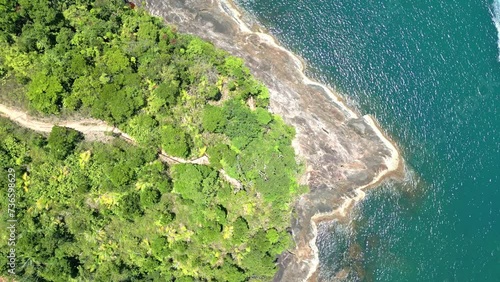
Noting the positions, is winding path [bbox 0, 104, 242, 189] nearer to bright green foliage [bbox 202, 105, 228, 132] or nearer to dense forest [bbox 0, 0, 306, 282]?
dense forest [bbox 0, 0, 306, 282]

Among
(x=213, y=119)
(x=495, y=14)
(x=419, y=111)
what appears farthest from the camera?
(x=495, y=14)

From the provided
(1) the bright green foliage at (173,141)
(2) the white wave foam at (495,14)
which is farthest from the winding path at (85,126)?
(2) the white wave foam at (495,14)

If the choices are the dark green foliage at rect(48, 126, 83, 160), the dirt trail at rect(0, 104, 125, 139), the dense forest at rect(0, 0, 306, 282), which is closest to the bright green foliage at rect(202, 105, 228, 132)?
the dense forest at rect(0, 0, 306, 282)

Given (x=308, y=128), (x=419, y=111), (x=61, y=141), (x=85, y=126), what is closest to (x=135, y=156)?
(x=85, y=126)

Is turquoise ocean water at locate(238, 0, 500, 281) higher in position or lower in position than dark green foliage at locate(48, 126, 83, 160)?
higher

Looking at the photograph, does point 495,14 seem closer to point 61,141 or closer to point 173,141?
point 173,141

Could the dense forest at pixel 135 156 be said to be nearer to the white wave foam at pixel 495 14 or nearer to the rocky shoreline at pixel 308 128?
the rocky shoreline at pixel 308 128
